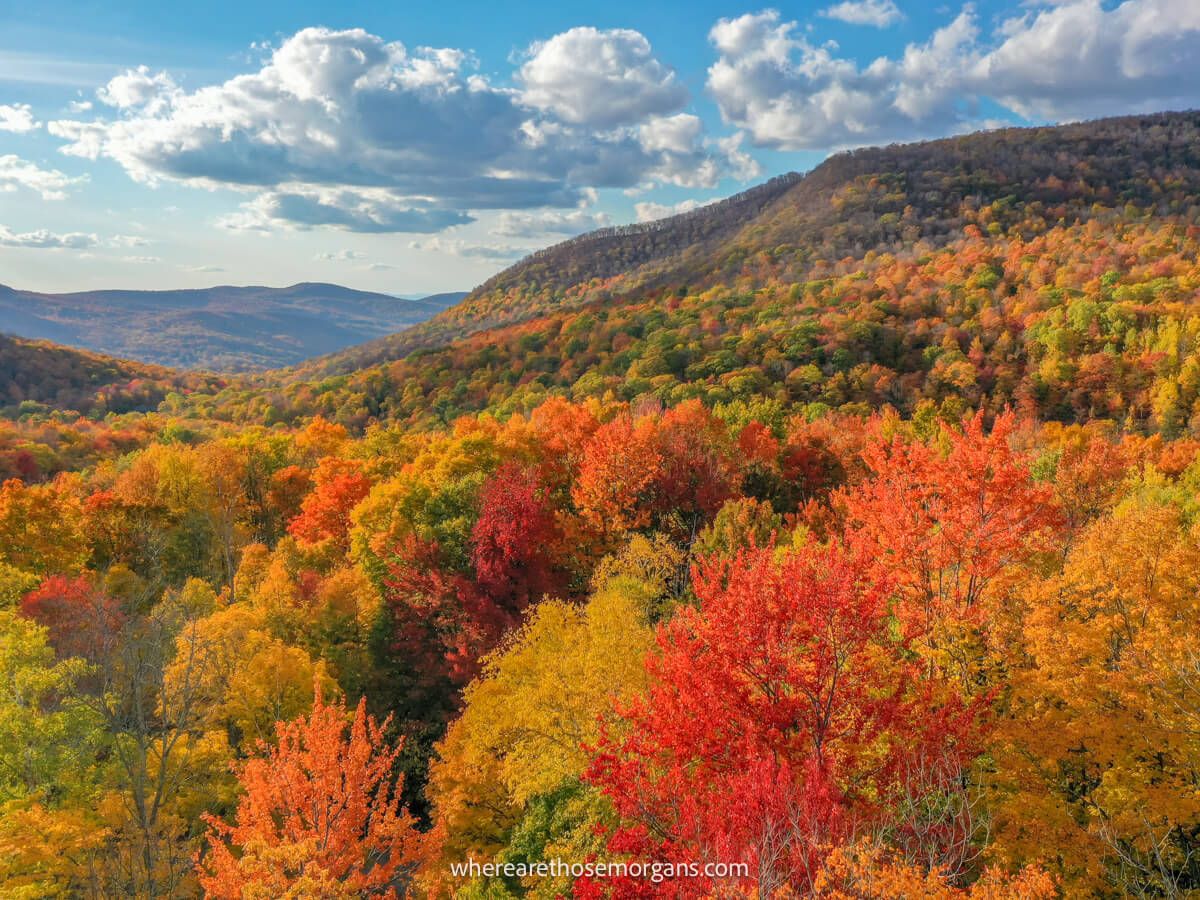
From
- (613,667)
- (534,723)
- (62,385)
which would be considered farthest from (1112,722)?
(62,385)

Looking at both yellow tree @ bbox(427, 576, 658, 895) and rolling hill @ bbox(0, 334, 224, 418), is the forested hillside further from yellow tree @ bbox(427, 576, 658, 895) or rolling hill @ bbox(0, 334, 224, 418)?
rolling hill @ bbox(0, 334, 224, 418)

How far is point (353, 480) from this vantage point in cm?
4812

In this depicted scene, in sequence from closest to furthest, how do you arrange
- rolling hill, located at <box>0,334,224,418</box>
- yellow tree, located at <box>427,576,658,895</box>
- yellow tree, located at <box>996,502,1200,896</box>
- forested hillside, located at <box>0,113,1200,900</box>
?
yellow tree, located at <box>996,502,1200,896</box>
forested hillside, located at <box>0,113,1200,900</box>
yellow tree, located at <box>427,576,658,895</box>
rolling hill, located at <box>0,334,224,418</box>

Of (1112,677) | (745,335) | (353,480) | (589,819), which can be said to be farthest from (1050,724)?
(745,335)

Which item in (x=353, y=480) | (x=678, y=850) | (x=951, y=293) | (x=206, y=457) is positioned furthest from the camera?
(x=951, y=293)

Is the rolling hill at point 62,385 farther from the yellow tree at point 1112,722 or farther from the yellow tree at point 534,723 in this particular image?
the yellow tree at point 1112,722

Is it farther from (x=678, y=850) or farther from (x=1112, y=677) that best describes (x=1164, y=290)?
(x=678, y=850)

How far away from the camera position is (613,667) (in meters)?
21.3

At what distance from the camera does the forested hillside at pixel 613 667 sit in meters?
15.0

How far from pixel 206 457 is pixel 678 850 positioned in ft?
178

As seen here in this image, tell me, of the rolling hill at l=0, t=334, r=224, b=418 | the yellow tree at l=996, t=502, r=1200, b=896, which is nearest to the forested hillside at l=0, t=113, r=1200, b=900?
the yellow tree at l=996, t=502, r=1200, b=896

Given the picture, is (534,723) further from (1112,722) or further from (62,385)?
(62,385)

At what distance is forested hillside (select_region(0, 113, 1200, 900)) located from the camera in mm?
15008

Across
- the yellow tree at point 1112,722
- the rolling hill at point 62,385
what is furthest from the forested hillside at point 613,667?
the rolling hill at point 62,385
